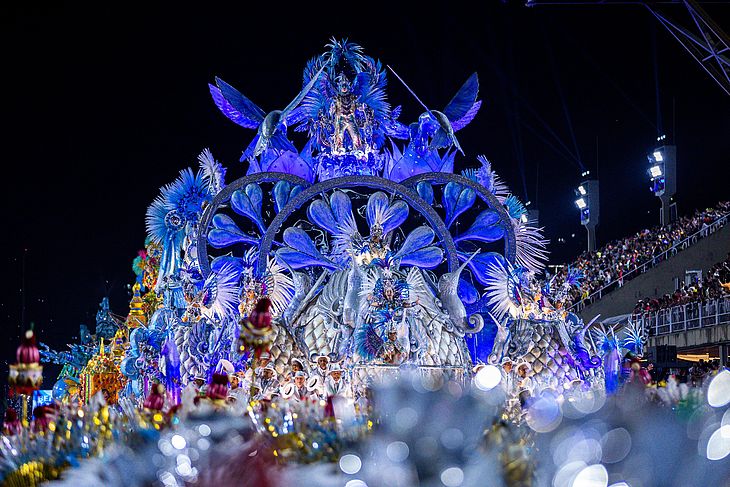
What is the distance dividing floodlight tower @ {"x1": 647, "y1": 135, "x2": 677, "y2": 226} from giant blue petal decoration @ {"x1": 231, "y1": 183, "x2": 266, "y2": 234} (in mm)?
19312

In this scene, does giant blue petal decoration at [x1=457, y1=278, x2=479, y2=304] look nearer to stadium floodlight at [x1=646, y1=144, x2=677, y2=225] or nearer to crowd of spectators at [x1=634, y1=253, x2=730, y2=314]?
crowd of spectators at [x1=634, y1=253, x2=730, y2=314]

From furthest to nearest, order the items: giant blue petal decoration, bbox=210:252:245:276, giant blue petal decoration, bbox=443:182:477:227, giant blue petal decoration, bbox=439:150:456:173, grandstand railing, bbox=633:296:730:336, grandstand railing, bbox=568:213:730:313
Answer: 1. grandstand railing, bbox=568:213:730:313
2. grandstand railing, bbox=633:296:730:336
3. giant blue petal decoration, bbox=439:150:456:173
4. giant blue petal decoration, bbox=443:182:477:227
5. giant blue petal decoration, bbox=210:252:245:276

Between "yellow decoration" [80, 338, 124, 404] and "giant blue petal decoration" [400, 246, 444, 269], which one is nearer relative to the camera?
"giant blue petal decoration" [400, 246, 444, 269]

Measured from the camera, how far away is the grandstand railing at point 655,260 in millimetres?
27516

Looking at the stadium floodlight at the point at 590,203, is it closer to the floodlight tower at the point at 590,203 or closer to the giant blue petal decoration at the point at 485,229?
the floodlight tower at the point at 590,203

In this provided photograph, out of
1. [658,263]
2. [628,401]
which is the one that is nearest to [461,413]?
[628,401]

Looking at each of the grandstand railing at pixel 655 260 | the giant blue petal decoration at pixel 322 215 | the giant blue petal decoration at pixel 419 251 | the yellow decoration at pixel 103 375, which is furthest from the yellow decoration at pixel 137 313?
the grandstand railing at pixel 655 260

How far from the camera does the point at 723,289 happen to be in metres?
22.1

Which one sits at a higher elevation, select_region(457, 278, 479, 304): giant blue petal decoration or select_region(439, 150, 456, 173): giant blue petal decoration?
select_region(439, 150, 456, 173): giant blue petal decoration

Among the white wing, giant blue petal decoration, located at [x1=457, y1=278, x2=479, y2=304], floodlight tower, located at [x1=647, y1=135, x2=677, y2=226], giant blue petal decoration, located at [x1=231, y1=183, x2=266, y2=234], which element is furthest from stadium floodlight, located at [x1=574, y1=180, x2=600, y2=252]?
the white wing

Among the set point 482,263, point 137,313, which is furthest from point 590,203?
point 482,263

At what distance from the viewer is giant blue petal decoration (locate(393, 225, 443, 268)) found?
61.8 feet

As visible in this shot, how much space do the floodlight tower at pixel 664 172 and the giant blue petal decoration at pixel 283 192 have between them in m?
18.9

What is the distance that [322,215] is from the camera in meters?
18.6
